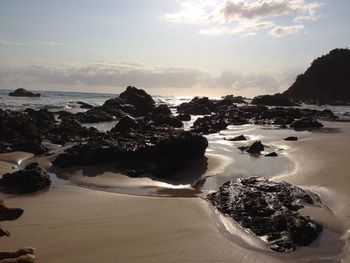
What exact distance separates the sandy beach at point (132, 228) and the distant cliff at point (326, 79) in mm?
109906

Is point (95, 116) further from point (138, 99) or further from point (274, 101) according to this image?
point (274, 101)

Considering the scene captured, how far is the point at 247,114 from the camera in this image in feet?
131

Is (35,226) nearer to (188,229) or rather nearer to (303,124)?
(188,229)

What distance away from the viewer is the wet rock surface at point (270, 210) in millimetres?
6715

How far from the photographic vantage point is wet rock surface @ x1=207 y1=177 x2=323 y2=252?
22.0 feet

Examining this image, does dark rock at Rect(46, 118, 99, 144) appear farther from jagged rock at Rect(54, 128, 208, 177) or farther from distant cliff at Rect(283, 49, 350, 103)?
distant cliff at Rect(283, 49, 350, 103)

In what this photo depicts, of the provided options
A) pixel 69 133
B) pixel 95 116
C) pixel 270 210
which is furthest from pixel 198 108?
pixel 270 210

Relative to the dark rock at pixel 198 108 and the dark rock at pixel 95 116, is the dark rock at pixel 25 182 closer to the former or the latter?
the dark rock at pixel 95 116

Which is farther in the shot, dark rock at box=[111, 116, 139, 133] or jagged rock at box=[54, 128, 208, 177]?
dark rock at box=[111, 116, 139, 133]

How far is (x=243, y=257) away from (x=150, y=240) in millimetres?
1490

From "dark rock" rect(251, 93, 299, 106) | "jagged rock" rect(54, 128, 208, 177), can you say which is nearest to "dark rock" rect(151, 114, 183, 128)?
"jagged rock" rect(54, 128, 208, 177)

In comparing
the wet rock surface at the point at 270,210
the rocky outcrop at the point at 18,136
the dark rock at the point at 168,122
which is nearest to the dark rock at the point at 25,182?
the wet rock surface at the point at 270,210

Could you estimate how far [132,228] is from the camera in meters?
7.12

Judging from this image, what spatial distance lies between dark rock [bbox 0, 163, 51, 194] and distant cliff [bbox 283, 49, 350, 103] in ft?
361
